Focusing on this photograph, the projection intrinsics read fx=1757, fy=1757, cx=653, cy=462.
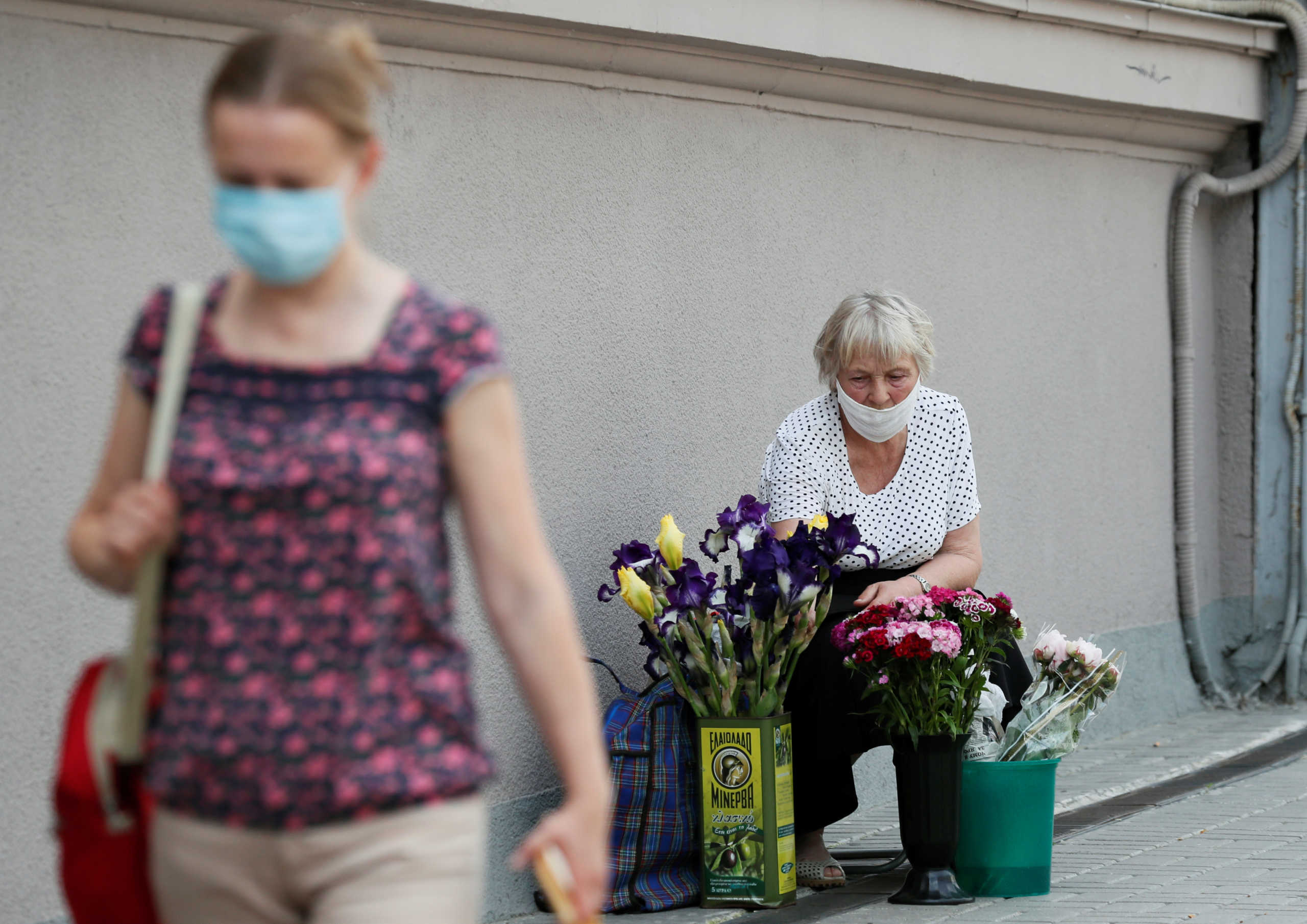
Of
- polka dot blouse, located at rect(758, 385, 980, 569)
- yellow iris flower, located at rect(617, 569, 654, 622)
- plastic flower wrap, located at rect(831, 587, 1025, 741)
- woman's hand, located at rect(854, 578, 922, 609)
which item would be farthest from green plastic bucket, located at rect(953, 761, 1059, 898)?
yellow iris flower, located at rect(617, 569, 654, 622)

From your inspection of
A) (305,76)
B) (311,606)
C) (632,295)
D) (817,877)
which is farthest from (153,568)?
(632,295)

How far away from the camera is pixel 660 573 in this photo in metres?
4.82

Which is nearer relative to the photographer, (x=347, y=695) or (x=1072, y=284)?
(x=347, y=695)

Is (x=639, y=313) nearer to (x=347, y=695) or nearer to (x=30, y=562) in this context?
(x=30, y=562)

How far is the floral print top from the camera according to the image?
182cm

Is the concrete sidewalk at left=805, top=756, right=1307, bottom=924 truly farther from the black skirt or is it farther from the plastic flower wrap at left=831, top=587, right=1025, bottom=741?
the plastic flower wrap at left=831, top=587, right=1025, bottom=741

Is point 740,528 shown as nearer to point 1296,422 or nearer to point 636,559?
point 636,559

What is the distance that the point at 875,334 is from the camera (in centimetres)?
512

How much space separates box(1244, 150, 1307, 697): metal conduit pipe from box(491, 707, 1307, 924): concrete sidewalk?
89cm

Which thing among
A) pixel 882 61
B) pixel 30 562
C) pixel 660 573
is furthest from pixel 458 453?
pixel 882 61

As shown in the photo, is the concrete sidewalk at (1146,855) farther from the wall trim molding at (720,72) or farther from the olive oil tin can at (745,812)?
the wall trim molding at (720,72)

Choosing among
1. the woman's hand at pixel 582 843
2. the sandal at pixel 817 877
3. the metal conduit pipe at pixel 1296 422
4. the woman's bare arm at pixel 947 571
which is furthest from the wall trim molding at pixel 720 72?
the woman's hand at pixel 582 843

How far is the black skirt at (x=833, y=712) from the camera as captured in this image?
4934mm

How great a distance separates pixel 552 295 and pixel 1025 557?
3.05m
